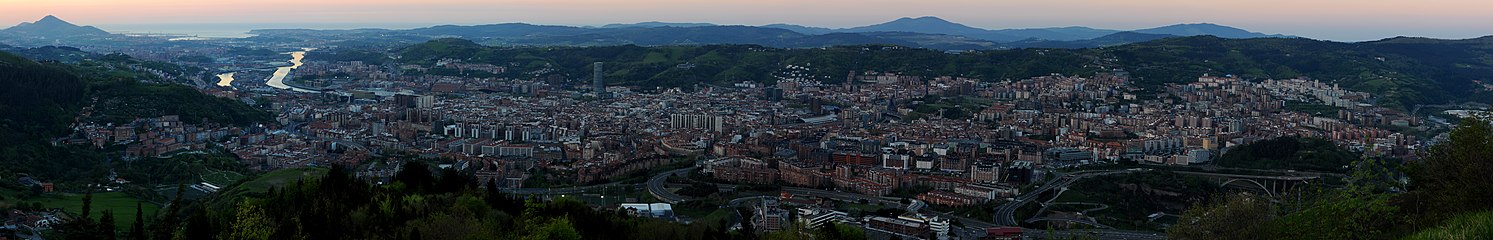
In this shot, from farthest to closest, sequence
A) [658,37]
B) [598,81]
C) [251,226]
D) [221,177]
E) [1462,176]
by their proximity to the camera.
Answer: [658,37] → [598,81] → [221,177] → [251,226] → [1462,176]

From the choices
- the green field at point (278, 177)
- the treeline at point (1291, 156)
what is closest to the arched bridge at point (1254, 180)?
the treeline at point (1291, 156)

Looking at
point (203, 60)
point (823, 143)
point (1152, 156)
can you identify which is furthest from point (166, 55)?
point (1152, 156)

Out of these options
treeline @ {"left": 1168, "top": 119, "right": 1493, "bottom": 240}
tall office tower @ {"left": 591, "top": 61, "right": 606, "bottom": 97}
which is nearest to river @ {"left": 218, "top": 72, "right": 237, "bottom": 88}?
tall office tower @ {"left": 591, "top": 61, "right": 606, "bottom": 97}

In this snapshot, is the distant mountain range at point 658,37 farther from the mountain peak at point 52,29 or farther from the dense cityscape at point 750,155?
the dense cityscape at point 750,155

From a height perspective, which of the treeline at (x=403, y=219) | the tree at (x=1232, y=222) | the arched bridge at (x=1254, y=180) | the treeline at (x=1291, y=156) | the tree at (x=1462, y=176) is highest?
the tree at (x=1462, y=176)

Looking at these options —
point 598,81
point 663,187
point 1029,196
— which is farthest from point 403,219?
point 598,81

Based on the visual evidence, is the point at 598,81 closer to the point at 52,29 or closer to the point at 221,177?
the point at 221,177

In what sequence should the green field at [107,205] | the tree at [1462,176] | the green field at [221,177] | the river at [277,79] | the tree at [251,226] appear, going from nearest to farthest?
the tree at [1462,176] < the tree at [251,226] < the green field at [107,205] < the green field at [221,177] < the river at [277,79]
